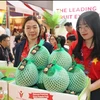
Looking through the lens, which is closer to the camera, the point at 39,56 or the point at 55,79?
the point at 55,79

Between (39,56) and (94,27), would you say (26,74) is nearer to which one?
(39,56)

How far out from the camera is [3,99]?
0.90 metres

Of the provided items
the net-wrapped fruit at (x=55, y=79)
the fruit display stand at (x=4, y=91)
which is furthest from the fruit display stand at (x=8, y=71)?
the net-wrapped fruit at (x=55, y=79)

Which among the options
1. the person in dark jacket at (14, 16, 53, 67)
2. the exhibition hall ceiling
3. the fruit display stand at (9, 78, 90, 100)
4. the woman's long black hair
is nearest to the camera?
the fruit display stand at (9, 78, 90, 100)

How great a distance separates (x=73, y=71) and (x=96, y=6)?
5.16m

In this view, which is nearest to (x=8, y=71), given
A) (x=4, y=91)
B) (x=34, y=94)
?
(x=4, y=91)

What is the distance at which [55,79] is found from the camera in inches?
32.0

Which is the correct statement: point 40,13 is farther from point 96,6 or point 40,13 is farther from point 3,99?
point 3,99

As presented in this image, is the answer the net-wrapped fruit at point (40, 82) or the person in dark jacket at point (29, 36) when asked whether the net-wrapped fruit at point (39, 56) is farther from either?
the person in dark jacket at point (29, 36)

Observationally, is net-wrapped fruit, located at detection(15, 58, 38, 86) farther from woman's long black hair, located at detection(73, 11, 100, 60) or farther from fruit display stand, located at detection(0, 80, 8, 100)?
woman's long black hair, located at detection(73, 11, 100, 60)

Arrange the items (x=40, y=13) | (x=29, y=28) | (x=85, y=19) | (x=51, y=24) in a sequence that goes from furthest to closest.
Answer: (x=40, y=13) < (x=51, y=24) < (x=29, y=28) < (x=85, y=19)

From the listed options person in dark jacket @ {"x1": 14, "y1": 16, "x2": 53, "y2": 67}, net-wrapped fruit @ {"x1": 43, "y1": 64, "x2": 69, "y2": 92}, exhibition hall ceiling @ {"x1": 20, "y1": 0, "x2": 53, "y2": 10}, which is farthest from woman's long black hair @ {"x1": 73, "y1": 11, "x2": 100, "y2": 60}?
exhibition hall ceiling @ {"x1": 20, "y1": 0, "x2": 53, "y2": 10}

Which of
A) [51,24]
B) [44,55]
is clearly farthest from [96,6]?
→ [44,55]

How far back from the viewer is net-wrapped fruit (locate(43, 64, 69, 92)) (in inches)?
32.1
